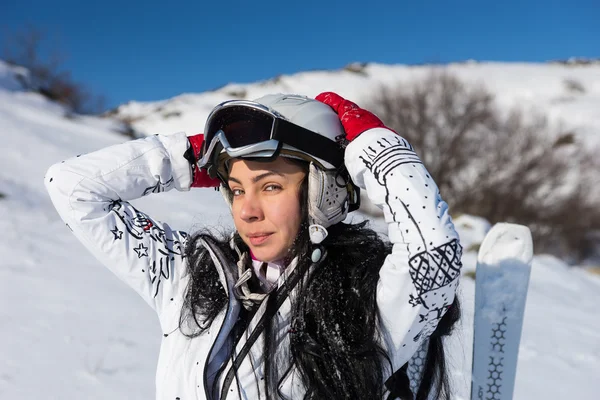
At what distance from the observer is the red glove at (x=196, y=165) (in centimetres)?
153

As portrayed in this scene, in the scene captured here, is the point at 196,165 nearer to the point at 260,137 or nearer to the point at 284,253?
the point at 260,137

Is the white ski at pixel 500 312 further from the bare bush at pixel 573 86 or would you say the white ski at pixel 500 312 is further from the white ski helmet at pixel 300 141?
the bare bush at pixel 573 86


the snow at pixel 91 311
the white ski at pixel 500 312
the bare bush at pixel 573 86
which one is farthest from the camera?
the bare bush at pixel 573 86

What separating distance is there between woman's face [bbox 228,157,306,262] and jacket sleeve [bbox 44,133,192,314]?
0.28m

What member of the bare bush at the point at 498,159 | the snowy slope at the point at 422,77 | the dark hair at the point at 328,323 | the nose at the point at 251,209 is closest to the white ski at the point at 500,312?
the dark hair at the point at 328,323

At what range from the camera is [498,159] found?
742 inches

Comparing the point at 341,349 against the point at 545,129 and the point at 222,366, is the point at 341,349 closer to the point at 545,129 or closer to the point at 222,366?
the point at 222,366

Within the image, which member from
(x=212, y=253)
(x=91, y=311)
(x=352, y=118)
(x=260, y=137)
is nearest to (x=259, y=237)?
(x=212, y=253)

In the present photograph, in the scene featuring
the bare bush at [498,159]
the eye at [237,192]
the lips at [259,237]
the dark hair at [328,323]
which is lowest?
the dark hair at [328,323]

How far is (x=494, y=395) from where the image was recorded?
1.88 m

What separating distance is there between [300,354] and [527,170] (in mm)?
19076

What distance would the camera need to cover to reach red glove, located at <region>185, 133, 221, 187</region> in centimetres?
153

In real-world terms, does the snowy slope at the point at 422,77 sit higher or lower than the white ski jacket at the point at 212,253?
higher

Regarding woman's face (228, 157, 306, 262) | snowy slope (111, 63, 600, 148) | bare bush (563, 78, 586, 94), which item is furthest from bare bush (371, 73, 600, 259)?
woman's face (228, 157, 306, 262)
